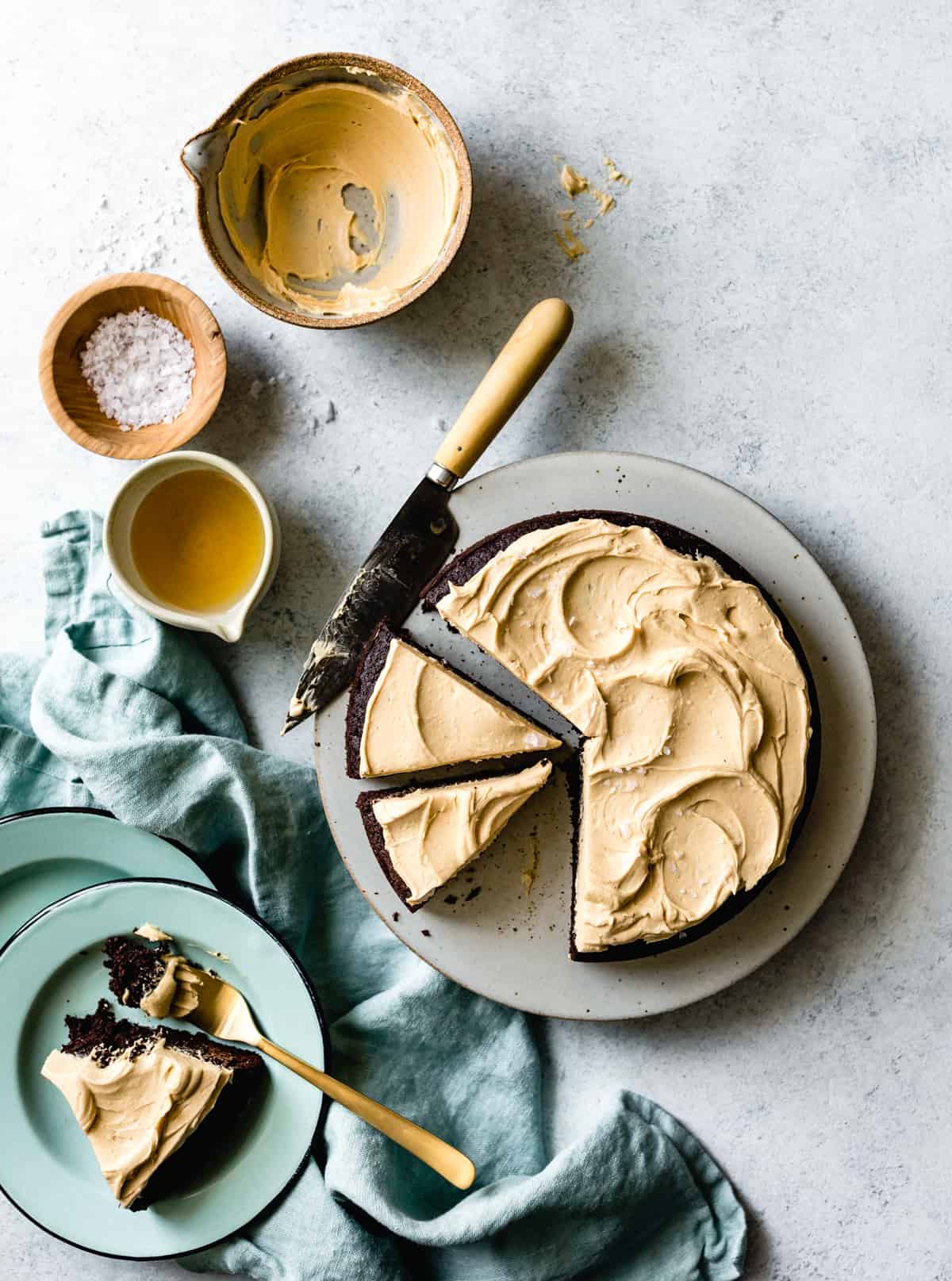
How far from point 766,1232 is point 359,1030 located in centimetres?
142

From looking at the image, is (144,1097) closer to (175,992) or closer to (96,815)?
(175,992)

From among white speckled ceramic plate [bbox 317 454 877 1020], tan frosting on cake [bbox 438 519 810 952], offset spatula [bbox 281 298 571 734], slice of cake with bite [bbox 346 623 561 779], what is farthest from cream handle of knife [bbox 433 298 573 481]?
slice of cake with bite [bbox 346 623 561 779]

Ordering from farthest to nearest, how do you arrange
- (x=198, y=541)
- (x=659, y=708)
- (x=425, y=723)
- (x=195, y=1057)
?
A: (x=198, y=541) < (x=195, y=1057) < (x=425, y=723) < (x=659, y=708)

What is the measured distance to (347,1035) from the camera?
330 cm

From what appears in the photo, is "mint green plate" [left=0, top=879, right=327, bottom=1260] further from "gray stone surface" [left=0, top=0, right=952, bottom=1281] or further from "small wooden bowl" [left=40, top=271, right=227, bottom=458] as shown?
"small wooden bowl" [left=40, top=271, right=227, bottom=458]

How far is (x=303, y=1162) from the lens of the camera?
315cm

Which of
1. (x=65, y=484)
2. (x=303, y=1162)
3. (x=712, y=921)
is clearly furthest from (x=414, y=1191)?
(x=65, y=484)

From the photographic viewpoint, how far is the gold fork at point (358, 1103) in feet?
9.96

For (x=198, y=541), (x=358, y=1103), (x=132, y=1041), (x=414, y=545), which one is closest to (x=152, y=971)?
(x=132, y=1041)

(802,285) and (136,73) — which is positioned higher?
(802,285)

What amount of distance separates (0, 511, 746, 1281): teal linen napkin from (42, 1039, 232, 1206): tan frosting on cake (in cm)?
39

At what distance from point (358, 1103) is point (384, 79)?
9.59 feet

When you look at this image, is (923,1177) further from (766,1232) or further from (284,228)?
(284,228)

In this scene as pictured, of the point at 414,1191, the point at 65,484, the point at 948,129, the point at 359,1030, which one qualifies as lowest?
the point at 414,1191
